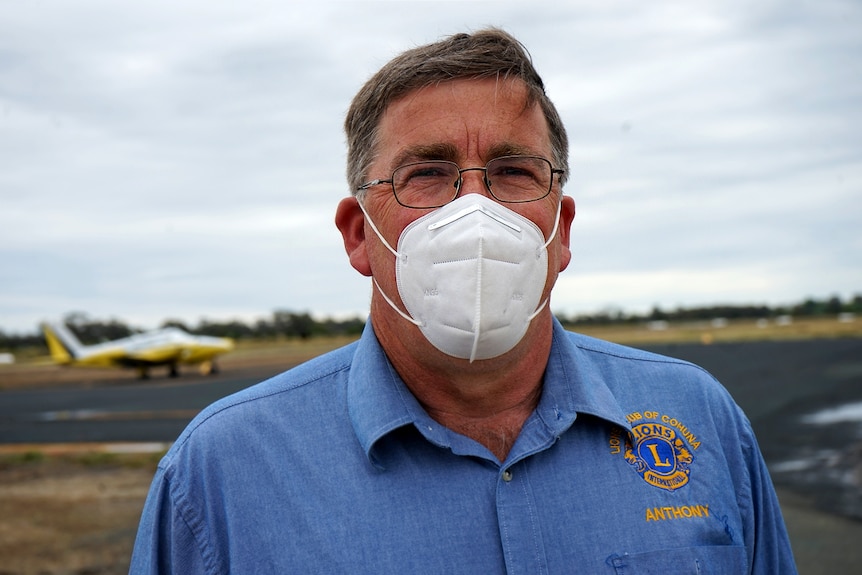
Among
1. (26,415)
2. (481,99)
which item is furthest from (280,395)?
(26,415)

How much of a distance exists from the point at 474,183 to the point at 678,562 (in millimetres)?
1111

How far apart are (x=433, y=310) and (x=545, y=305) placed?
0.35 meters

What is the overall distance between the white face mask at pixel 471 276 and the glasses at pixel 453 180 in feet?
0.16

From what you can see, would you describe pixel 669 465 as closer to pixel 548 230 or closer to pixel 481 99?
pixel 548 230

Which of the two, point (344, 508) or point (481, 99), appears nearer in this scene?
point (344, 508)

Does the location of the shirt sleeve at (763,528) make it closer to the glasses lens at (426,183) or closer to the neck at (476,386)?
the neck at (476,386)

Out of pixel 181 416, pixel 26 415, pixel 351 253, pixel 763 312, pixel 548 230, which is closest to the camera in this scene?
pixel 548 230

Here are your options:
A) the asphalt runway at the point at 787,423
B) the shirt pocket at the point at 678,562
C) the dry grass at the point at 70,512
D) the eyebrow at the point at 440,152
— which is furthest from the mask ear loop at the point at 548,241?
the dry grass at the point at 70,512

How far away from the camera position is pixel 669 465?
2213 millimetres

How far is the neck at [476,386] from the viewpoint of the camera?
223cm

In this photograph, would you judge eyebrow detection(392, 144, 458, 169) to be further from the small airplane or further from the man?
the small airplane

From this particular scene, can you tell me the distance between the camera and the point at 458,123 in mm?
2223

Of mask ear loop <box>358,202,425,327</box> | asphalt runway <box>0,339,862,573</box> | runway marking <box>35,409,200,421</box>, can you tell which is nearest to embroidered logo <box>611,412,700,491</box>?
mask ear loop <box>358,202,425,327</box>

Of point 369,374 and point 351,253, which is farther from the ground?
point 351,253
